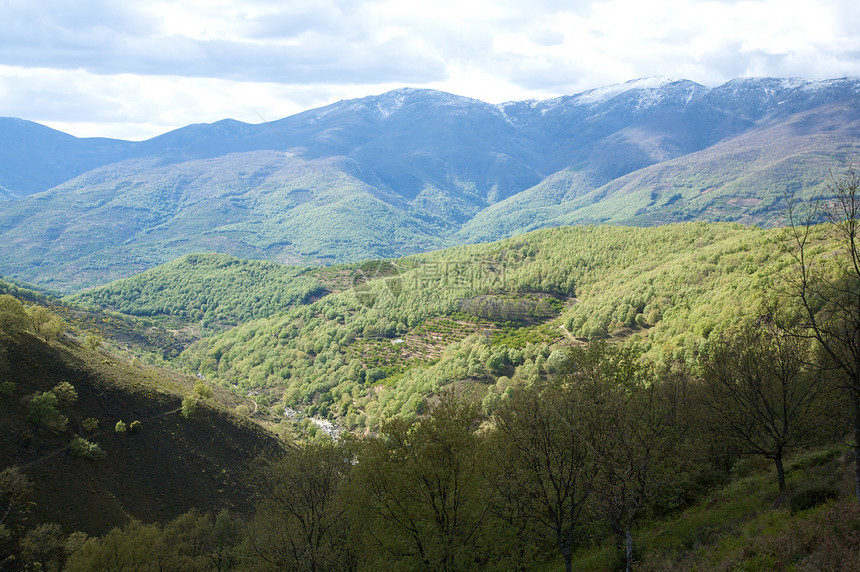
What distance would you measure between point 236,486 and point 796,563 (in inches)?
2516

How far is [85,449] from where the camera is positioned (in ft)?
167

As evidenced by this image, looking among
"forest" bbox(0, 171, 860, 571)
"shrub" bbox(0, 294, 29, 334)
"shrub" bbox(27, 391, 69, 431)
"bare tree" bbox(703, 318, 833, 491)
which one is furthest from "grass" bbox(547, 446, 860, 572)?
"shrub" bbox(0, 294, 29, 334)

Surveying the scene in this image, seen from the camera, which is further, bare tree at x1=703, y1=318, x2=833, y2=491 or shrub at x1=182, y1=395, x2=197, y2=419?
shrub at x1=182, y1=395, x2=197, y2=419

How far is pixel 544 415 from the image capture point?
26.9 metres

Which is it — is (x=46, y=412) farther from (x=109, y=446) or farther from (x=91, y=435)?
(x=109, y=446)

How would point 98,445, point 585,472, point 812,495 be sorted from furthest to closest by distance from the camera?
point 98,445 < point 585,472 < point 812,495

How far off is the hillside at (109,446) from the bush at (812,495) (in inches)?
2192

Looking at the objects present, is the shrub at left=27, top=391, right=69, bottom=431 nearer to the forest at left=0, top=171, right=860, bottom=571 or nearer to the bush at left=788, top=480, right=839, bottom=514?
the forest at left=0, top=171, right=860, bottom=571

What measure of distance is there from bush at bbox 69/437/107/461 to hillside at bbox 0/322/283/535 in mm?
408

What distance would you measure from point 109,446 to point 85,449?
438 centimetres

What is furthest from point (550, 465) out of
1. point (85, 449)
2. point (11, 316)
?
point (11, 316)

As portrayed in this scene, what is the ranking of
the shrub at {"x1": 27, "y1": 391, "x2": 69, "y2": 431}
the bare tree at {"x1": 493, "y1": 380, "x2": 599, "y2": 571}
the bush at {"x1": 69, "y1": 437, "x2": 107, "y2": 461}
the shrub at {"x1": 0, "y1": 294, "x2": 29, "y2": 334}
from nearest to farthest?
the bare tree at {"x1": 493, "y1": 380, "x2": 599, "y2": 571}
the shrub at {"x1": 27, "y1": 391, "x2": 69, "y2": 431}
the bush at {"x1": 69, "y1": 437, "x2": 107, "y2": 461}
the shrub at {"x1": 0, "y1": 294, "x2": 29, "y2": 334}

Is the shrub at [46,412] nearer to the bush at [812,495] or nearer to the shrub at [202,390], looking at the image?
the shrub at [202,390]

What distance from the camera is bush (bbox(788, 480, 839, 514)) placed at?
21922 millimetres
